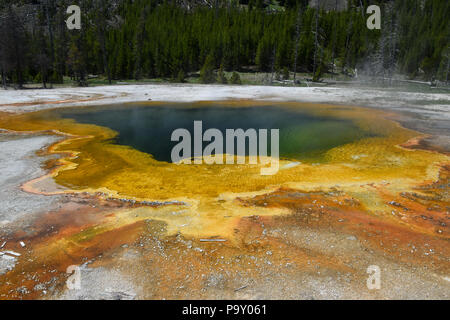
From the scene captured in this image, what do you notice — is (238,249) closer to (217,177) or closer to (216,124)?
(217,177)

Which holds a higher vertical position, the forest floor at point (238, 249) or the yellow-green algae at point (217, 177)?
the yellow-green algae at point (217, 177)

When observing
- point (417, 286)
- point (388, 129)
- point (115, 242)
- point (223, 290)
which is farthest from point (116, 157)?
point (388, 129)

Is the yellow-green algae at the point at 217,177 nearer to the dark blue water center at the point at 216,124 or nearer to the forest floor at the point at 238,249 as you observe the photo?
the forest floor at the point at 238,249

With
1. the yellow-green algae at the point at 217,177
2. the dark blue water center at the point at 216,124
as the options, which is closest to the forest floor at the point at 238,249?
the yellow-green algae at the point at 217,177

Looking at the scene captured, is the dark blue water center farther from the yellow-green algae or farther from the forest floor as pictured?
the forest floor

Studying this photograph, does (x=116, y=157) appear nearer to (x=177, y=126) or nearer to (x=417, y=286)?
(x=177, y=126)

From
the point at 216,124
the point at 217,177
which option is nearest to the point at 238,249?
the point at 217,177
